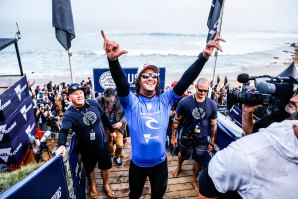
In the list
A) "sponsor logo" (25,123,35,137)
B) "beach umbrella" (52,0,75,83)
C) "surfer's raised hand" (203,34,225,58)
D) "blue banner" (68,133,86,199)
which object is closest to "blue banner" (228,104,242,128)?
"surfer's raised hand" (203,34,225,58)

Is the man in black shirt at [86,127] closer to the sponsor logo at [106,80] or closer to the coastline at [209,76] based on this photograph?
the sponsor logo at [106,80]

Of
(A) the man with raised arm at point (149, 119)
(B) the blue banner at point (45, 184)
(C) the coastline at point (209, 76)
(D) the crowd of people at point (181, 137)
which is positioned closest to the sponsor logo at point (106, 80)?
(D) the crowd of people at point (181, 137)

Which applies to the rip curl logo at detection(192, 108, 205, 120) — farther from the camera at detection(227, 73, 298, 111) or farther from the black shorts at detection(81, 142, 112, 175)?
the camera at detection(227, 73, 298, 111)

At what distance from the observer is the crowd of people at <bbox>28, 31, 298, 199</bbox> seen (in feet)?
3.85

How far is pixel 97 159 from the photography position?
12.7 ft

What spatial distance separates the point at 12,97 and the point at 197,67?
6.20m

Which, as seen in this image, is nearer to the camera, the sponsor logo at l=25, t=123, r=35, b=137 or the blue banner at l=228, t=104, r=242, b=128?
the blue banner at l=228, t=104, r=242, b=128

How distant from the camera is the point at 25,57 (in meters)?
41.9

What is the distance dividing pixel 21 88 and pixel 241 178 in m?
7.79

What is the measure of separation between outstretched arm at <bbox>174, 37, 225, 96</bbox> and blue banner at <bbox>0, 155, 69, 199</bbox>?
1586mm

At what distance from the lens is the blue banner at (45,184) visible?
5.16 feet

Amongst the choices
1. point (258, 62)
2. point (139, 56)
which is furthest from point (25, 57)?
point (258, 62)

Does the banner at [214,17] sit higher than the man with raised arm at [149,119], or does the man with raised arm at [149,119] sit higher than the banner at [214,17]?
the banner at [214,17]

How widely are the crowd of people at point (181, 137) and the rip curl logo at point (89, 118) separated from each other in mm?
16
